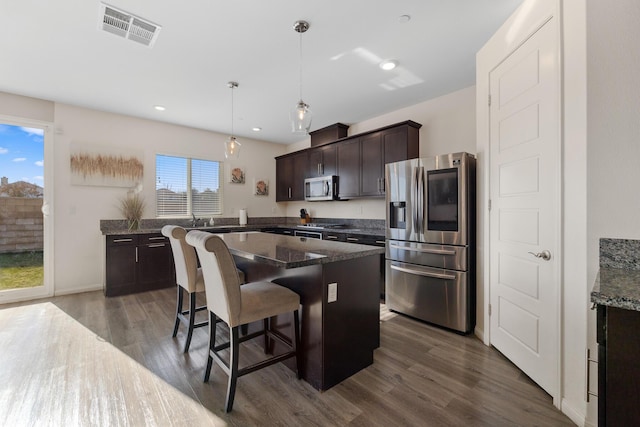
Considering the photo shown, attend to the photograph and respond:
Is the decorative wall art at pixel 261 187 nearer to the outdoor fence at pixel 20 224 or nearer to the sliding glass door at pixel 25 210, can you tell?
the sliding glass door at pixel 25 210

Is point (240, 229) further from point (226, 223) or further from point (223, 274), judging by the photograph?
point (223, 274)

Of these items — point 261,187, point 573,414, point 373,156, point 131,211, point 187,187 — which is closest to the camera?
point 573,414

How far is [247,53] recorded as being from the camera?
271cm

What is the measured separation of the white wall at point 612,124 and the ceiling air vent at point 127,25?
2996 mm

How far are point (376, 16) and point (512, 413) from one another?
2.87 meters

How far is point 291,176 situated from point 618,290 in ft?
17.1

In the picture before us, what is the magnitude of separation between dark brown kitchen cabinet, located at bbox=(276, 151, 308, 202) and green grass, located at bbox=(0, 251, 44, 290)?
392 centimetres

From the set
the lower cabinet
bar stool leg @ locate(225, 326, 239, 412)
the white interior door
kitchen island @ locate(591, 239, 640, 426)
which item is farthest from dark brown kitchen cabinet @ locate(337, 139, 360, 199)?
kitchen island @ locate(591, 239, 640, 426)

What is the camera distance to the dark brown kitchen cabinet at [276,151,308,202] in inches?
217

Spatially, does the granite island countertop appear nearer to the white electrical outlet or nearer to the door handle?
the door handle

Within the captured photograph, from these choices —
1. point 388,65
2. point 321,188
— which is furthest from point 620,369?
point 321,188

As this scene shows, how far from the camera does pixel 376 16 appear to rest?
220cm

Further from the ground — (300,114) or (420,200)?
(300,114)

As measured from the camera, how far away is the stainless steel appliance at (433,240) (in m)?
2.68
